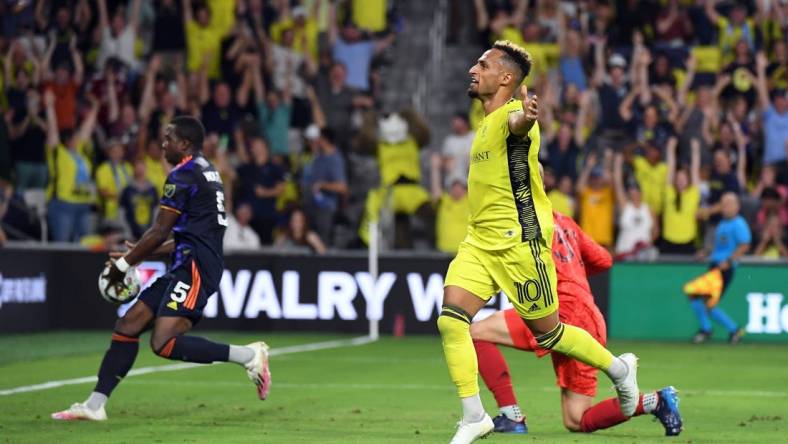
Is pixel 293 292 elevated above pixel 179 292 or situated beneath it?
situated beneath

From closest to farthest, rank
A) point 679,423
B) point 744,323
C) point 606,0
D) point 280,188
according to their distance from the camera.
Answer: point 679,423
point 744,323
point 280,188
point 606,0

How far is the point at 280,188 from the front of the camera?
75.6 ft

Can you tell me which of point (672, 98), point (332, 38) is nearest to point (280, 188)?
point (332, 38)

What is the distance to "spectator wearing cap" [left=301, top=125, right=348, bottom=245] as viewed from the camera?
2284 centimetres

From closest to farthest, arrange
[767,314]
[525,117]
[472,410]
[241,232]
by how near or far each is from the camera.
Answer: [525,117] → [472,410] → [767,314] → [241,232]

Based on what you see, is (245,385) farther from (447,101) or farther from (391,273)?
(447,101)

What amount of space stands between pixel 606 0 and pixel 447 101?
317 cm

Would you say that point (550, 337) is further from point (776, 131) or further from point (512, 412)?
point (776, 131)

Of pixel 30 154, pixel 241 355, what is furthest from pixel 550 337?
pixel 30 154

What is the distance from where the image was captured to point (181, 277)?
1130 cm

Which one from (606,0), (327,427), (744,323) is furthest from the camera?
(606,0)

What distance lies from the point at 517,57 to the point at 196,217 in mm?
3185

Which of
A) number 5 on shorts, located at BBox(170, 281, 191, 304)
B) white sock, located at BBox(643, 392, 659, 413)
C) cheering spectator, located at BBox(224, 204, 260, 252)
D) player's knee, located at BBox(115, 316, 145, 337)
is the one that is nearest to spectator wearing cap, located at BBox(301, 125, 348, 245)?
cheering spectator, located at BBox(224, 204, 260, 252)

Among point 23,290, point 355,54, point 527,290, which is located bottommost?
point 23,290
